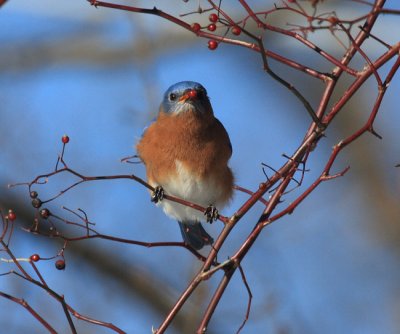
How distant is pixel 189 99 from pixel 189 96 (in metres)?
0.03

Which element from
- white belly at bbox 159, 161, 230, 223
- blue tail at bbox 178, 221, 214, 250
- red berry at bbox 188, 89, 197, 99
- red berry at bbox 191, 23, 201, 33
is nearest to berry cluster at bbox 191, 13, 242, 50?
red berry at bbox 191, 23, 201, 33

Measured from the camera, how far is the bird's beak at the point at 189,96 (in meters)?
5.34

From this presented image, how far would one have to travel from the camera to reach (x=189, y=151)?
5.33 meters

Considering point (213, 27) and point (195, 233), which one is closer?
point (213, 27)

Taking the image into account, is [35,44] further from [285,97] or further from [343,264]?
[343,264]

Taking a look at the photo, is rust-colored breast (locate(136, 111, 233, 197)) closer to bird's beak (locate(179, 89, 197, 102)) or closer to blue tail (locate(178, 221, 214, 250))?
bird's beak (locate(179, 89, 197, 102))

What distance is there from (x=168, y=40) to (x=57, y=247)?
3.77 metres

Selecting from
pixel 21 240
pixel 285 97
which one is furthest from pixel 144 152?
pixel 285 97

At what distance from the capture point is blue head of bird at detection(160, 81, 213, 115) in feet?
17.7

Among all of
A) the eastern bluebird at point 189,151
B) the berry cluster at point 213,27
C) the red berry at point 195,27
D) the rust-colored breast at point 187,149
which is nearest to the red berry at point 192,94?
the eastern bluebird at point 189,151

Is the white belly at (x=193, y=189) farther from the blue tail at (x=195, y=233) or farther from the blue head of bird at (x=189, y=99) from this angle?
the blue tail at (x=195, y=233)

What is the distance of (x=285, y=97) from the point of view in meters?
12.4

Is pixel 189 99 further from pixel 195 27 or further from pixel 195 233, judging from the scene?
pixel 195 27

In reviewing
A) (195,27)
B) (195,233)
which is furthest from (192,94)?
(195,27)
